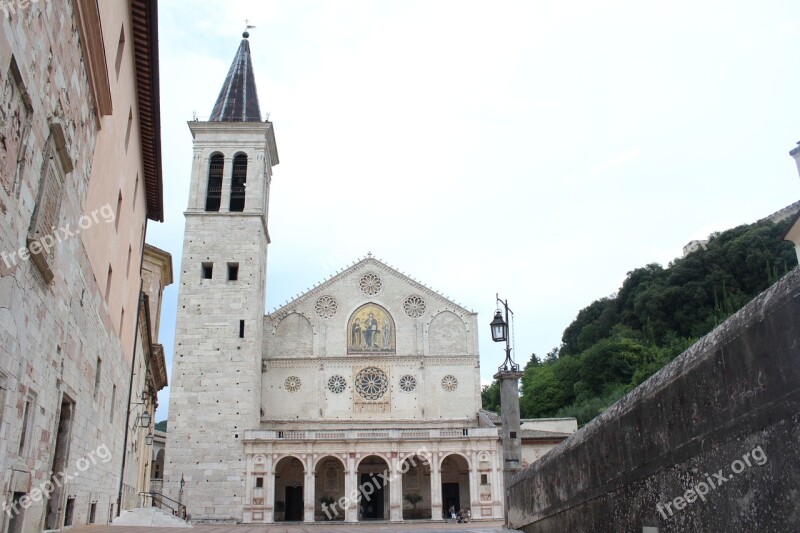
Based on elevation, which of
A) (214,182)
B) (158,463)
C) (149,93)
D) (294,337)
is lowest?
(158,463)

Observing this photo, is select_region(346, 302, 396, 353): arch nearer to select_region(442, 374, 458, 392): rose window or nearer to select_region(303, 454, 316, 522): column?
select_region(442, 374, 458, 392): rose window

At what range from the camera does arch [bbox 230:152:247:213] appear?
3922cm

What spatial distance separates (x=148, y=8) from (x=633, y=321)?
57357mm

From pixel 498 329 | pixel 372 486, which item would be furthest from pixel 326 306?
pixel 498 329

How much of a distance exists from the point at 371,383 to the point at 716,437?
35.3 metres

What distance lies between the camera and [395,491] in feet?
109

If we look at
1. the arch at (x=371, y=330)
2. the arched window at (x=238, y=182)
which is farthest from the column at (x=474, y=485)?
the arched window at (x=238, y=182)

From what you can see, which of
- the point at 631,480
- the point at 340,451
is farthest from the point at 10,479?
the point at 340,451

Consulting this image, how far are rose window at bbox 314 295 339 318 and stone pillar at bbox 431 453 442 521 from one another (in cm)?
1067

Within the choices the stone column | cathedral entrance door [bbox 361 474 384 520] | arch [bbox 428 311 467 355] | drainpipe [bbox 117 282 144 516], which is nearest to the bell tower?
the stone column

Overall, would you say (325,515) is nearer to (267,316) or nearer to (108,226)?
(267,316)

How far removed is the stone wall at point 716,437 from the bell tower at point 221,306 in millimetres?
30467

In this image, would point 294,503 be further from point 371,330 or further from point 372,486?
point 371,330

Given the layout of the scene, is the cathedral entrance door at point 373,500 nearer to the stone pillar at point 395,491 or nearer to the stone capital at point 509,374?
the stone pillar at point 395,491
